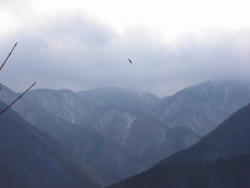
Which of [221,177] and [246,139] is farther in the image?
[246,139]

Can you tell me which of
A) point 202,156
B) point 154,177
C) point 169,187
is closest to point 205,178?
point 169,187

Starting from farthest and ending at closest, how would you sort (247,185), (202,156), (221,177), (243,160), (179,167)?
(202,156) < (179,167) < (243,160) < (221,177) < (247,185)

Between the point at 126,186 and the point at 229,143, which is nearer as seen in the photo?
the point at 126,186

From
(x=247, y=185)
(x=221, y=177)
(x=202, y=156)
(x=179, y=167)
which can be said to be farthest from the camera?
(x=202, y=156)

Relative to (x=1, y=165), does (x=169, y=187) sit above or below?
below

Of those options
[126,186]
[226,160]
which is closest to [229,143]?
[226,160]

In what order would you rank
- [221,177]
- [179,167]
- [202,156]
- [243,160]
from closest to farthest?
[221,177] → [243,160] → [179,167] → [202,156]

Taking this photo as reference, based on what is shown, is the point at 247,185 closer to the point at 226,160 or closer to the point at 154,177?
the point at 226,160

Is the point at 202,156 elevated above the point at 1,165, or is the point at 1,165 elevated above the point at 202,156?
the point at 1,165

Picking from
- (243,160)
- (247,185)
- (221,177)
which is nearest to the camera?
(247,185)

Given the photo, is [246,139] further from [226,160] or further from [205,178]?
[205,178]
